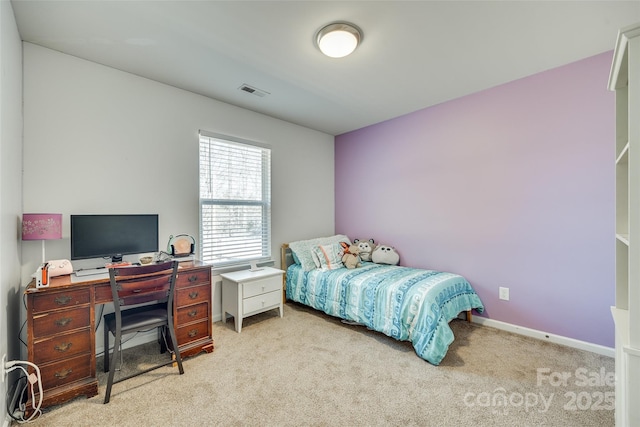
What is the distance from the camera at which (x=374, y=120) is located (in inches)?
153

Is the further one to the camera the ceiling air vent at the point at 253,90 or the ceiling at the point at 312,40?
the ceiling air vent at the point at 253,90

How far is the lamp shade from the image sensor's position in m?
1.84

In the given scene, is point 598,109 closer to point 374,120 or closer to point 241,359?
point 374,120

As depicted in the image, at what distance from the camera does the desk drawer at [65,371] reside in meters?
1.74

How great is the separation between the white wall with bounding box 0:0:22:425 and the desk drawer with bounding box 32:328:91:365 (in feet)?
0.53

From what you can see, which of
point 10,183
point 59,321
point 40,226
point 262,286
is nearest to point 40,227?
point 40,226

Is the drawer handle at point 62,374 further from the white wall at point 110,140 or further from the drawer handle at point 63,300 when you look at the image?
the white wall at point 110,140

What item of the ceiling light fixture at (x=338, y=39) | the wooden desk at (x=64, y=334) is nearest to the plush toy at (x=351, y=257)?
the ceiling light fixture at (x=338, y=39)

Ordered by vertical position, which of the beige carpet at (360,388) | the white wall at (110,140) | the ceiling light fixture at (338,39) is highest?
the ceiling light fixture at (338,39)

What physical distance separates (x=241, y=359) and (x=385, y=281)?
4.95 ft

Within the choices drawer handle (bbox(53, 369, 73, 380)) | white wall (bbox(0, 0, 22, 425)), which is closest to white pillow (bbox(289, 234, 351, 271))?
drawer handle (bbox(53, 369, 73, 380))

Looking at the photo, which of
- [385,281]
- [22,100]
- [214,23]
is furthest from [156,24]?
[385,281]

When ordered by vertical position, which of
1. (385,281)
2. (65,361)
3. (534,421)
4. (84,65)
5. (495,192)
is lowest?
(534,421)

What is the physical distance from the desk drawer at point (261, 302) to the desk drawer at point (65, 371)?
1289mm
